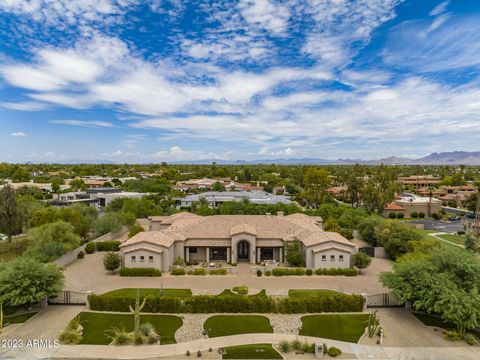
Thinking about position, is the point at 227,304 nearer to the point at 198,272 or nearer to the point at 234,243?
the point at 198,272

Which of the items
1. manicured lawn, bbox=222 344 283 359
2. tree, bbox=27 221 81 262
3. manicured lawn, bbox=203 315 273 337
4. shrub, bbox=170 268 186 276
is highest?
tree, bbox=27 221 81 262

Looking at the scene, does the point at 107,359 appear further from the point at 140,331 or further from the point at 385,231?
the point at 385,231

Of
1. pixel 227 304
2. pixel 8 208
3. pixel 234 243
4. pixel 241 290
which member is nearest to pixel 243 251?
pixel 234 243

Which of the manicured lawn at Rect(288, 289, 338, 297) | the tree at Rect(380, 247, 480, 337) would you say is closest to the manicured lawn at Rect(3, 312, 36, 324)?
the manicured lawn at Rect(288, 289, 338, 297)

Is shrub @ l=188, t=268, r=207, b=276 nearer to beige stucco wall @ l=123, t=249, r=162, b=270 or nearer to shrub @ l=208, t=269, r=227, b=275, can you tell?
shrub @ l=208, t=269, r=227, b=275

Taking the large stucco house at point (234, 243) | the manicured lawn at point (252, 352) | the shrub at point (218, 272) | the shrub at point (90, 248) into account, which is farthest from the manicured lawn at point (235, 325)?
the shrub at point (90, 248)

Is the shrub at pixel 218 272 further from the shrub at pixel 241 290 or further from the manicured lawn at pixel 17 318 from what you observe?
the manicured lawn at pixel 17 318
